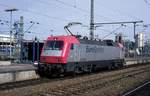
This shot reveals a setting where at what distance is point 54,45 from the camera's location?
2819cm

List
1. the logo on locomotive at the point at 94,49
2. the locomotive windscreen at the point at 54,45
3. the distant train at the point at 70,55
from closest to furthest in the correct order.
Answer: the distant train at the point at 70,55
the locomotive windscreen at the point at 54,45
the logo on locomotive at the point at 94,49

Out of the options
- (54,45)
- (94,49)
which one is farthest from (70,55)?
(94,49)

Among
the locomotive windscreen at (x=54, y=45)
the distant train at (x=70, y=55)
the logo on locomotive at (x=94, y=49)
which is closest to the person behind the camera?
the distant train at (x=70, y=55)

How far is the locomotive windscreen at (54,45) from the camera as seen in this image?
1094 inches

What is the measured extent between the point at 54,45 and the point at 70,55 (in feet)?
5.04

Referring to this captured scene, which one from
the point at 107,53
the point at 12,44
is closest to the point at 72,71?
the point at 107,53

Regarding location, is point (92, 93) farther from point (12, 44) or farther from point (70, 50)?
point (12, 44)

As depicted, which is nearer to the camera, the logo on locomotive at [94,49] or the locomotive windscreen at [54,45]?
the locomotive windscreen at [54,45]

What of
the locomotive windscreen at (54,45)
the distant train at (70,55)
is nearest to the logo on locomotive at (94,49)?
the distant train at (70,55)

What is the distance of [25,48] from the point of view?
3816 centimetres

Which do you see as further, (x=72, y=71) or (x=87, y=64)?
(x=87, y=64)

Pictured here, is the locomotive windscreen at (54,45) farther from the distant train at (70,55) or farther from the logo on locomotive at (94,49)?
the logo on locomotive at (94,49)

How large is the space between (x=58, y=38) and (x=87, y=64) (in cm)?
474

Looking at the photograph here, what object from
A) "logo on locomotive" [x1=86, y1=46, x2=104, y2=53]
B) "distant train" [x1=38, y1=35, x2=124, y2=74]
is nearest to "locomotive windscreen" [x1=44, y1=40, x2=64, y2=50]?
"distant train" [x1=38, y1=35, x2=124, y2=74]
